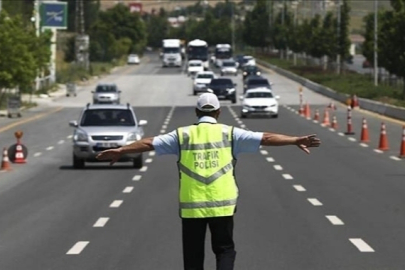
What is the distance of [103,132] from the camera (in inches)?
1180

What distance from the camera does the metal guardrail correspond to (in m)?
55.5

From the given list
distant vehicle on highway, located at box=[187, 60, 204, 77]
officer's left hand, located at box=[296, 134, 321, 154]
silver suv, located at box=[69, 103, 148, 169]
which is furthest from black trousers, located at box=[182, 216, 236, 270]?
distant vehicle on highway, located at box=[187, 60, 204, 77]

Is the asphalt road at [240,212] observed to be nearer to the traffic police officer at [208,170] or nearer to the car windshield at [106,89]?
the traffic police officer at [208,170]

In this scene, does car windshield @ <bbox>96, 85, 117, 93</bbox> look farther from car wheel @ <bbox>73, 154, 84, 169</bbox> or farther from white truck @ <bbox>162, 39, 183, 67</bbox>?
white truck @ <bbox>162, 39, 183, 67</bbox>

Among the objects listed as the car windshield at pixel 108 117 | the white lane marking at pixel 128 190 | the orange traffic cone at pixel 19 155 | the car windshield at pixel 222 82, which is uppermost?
the car windshield at pixel 108 117

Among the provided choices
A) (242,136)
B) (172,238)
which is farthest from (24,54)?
(242,136)

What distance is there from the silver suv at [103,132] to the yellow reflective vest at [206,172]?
2001cm

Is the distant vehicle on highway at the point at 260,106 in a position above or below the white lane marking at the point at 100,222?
below

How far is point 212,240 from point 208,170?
1.63ft

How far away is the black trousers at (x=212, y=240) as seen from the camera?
8.95 m

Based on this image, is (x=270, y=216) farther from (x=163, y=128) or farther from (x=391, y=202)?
(x=163, y=128)

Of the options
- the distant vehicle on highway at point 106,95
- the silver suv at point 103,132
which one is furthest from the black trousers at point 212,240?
the distant vehicle on highway at point 106,95

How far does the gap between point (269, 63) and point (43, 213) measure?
12394cm

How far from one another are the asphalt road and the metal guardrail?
577 inches
